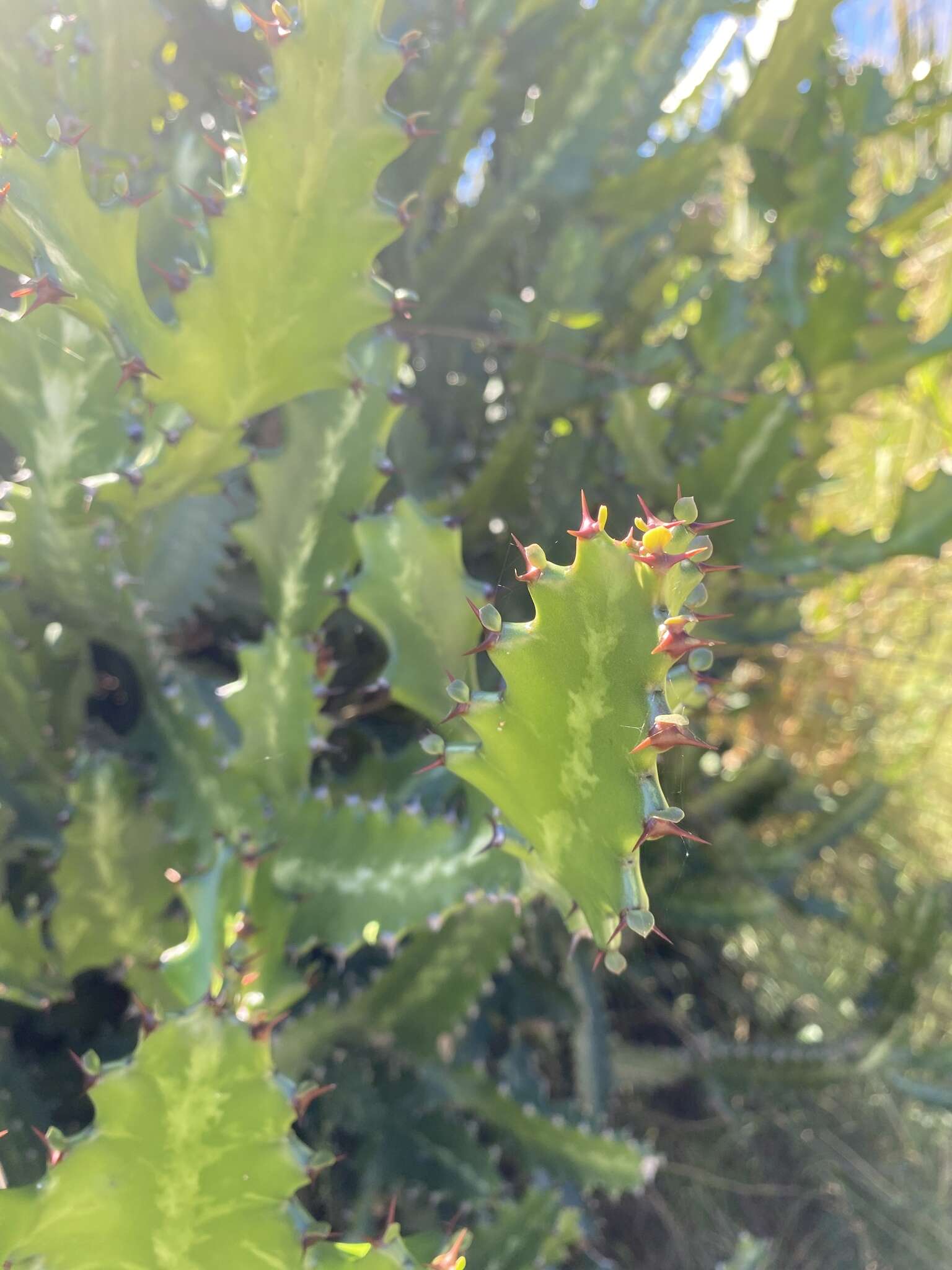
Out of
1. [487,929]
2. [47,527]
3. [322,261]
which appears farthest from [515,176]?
[487,929]

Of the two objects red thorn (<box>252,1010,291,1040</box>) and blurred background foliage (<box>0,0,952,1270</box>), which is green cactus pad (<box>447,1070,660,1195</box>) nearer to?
blurred background foliage (<box>0,0,952,1270</box>)

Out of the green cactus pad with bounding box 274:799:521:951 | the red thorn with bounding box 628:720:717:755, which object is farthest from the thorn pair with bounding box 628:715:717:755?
the green cactus pad with bounding box 274:799:521:951

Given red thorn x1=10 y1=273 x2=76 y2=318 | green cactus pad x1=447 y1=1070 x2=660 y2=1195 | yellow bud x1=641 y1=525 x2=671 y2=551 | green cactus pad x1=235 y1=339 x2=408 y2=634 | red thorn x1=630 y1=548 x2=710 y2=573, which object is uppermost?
red thorn x1=10 y1=273 x2=76 y2=318

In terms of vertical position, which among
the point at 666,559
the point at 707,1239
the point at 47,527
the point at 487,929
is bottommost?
the point at 707,1239

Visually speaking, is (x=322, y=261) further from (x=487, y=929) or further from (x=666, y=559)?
(x=487, y=929)

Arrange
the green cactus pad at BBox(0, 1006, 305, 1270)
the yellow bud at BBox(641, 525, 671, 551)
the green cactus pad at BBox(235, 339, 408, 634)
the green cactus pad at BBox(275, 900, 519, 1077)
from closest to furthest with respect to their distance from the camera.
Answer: the yellow bud at BBox(641, 525, 671, 551) → the green cactus pad at BBox(0, 1006, 305, 1270) → the green cactus pad at BBox(235, 339, 408, 634) → the green cactus pad at BBox(275, 900, 519, 1077)

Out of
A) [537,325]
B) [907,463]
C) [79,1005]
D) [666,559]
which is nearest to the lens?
[666,559]

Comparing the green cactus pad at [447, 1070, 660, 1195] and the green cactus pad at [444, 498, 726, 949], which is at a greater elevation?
the green cactus pad at [444, 498, 726, 949]

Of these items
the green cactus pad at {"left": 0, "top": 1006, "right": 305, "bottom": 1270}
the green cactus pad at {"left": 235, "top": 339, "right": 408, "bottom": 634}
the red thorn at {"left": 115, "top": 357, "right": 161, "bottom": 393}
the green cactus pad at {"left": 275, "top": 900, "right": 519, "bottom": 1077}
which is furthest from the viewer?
the green cactus pad at {"left": 275, "top": 900, "right": 519, "bottom": 1077}
